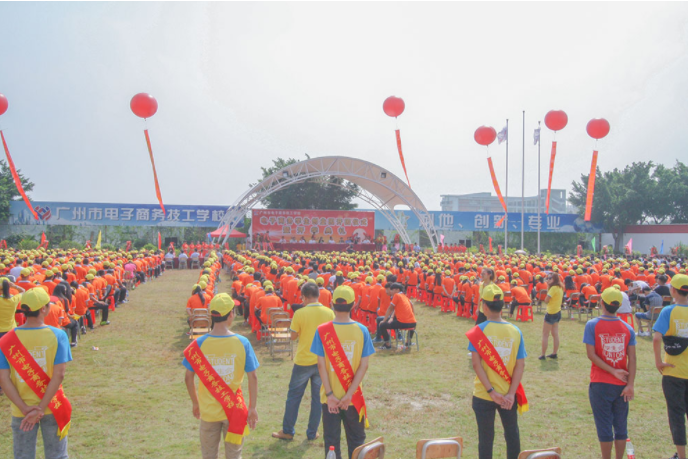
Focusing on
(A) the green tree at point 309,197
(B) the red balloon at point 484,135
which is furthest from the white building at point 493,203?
(B) the red balloon at point 484,135

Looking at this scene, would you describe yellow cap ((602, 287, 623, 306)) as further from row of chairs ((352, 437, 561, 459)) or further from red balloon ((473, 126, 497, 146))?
red balloon ((473, 126, 497, 146))

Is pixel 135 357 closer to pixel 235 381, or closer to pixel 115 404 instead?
pixel 115 404

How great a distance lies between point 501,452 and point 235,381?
2782 mm

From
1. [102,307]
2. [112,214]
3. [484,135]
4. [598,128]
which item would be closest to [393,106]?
[484,135]

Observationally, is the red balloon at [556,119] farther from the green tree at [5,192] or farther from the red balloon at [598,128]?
the green tree at [5,192]

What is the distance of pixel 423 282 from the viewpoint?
46.2 feet

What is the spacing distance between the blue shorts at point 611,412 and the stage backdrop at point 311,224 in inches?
1199

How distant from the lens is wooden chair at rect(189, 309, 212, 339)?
8.00 meters

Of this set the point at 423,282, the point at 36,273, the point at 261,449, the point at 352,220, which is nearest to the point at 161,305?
the point at 36,273

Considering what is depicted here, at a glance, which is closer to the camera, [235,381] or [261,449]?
[235,381]

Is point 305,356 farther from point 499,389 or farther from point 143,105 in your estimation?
point 143,105

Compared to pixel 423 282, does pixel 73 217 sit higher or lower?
higher

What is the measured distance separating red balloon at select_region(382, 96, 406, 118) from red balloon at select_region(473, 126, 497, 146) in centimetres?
364

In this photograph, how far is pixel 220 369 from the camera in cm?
305
